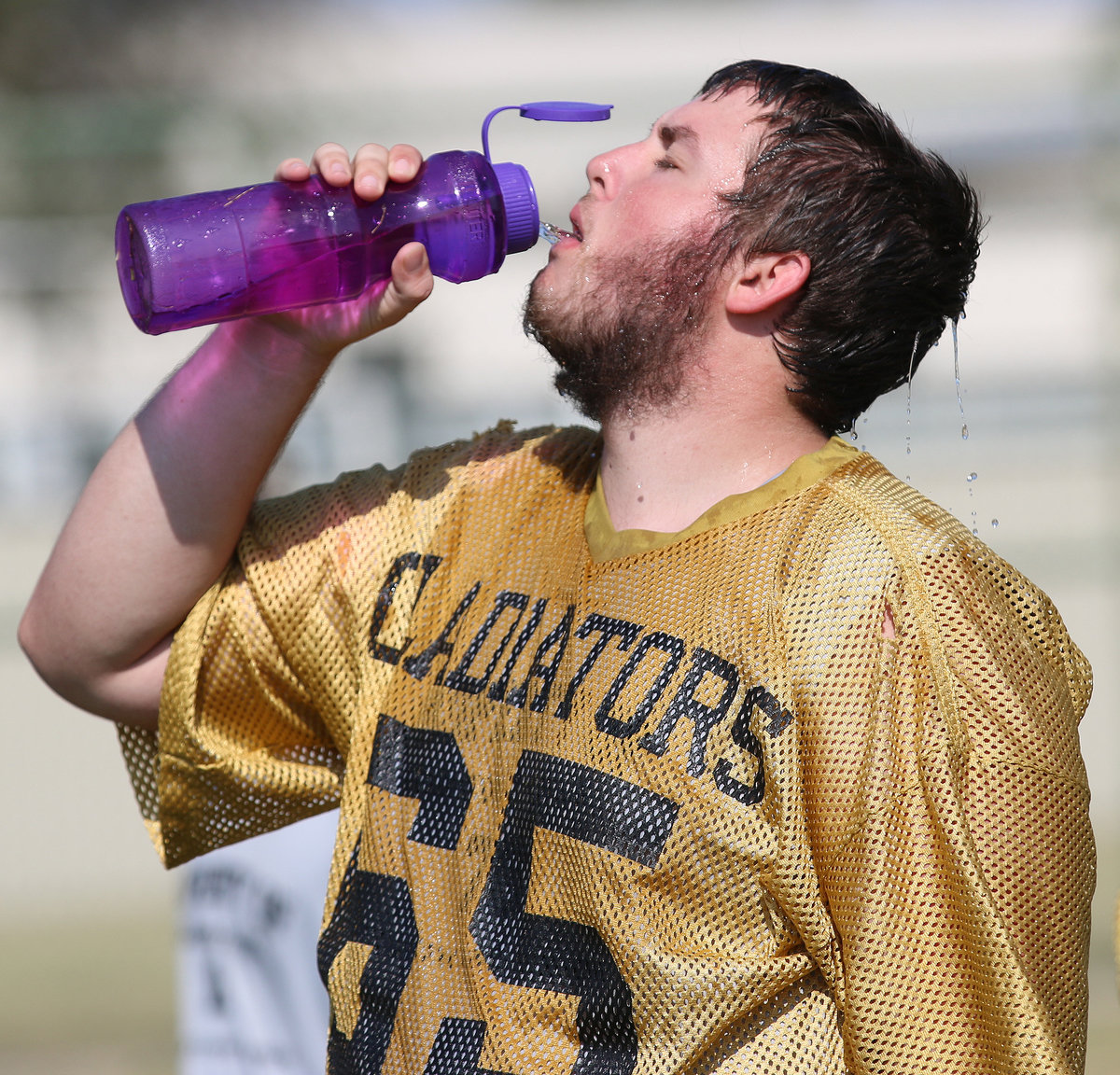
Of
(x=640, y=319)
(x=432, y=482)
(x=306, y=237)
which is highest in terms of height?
(x=306, y=237)

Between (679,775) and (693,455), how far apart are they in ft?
1.50

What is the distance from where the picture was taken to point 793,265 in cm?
190

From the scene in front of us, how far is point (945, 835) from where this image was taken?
59.1 inches

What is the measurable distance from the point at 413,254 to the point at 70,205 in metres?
5.69

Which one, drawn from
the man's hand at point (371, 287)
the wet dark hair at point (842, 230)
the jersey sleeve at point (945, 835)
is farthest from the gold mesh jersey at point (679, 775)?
the man's hand at point (371, 287)

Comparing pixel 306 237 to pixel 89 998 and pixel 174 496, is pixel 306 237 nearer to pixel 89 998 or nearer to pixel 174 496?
pixel 174 496

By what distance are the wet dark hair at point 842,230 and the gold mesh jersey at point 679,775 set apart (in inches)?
5.6

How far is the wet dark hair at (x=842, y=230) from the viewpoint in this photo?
6.23 ft

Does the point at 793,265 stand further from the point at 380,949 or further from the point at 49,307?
the point at 49,307

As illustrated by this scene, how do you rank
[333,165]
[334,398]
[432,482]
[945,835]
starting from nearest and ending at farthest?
[945,835]
[333,165]
[432,482]
[334,398]

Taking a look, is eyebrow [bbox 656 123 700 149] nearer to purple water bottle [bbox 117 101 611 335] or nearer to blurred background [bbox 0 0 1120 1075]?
purple water bottle [bbox 117 101 611 335]

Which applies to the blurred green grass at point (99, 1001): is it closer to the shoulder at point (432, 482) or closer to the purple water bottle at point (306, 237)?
the shoulder at point (432, 482)

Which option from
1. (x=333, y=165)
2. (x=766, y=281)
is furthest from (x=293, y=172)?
(x=766, y=281)

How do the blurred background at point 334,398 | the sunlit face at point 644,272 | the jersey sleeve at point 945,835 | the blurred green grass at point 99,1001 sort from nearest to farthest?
the jersey sleeve at point 945,835
the sunlit face at point 644,272
the blurred green grass at point 99,1001
the blurred background at point 334,398
